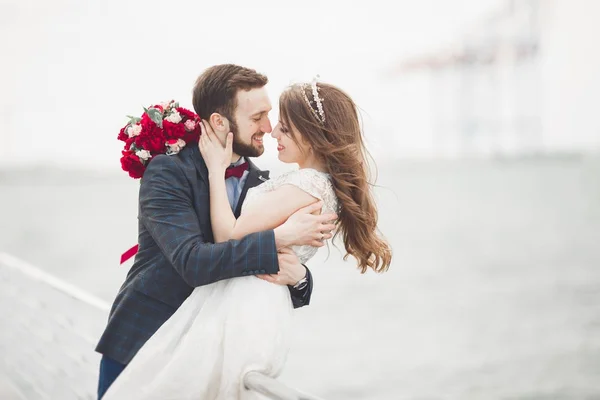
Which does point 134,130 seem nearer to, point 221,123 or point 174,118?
point 174,118

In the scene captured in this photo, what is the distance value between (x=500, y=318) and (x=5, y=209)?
113 feet

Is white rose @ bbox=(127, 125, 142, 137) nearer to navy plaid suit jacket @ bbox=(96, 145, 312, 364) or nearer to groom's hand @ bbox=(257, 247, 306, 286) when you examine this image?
navy plaid suit jacket @ bbox=(96, 145, 312, 364)

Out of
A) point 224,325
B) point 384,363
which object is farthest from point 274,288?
point 384,363

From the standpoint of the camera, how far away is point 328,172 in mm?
1995

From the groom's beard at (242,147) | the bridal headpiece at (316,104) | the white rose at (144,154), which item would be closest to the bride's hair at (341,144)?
the bridal headpiece at (316,104)

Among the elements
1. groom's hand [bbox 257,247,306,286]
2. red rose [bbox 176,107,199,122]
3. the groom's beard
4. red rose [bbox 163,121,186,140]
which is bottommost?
groom's hand [bbox 257,247,306,286]

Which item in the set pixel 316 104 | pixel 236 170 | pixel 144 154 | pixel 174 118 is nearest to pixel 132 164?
pixel 144 154

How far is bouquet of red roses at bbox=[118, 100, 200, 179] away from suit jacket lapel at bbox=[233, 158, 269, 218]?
0.16 m

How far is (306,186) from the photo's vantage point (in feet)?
6.25

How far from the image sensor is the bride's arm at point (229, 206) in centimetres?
184

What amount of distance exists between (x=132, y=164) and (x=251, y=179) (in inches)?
11.7

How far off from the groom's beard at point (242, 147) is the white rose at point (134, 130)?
22cm

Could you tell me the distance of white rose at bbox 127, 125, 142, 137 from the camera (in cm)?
196

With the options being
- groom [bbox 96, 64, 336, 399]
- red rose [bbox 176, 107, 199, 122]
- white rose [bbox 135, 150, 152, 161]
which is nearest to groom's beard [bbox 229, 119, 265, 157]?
groom [bbox 96, 64, 336, 399]
